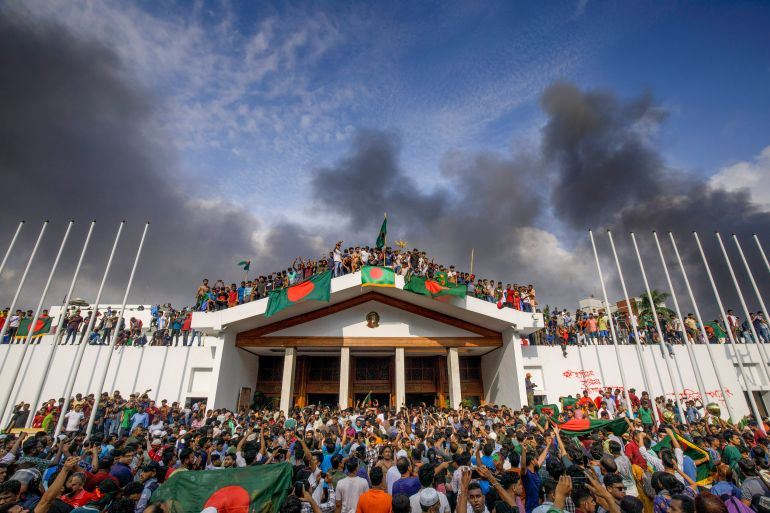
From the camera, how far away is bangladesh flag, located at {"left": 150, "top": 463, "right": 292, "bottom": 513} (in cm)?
492

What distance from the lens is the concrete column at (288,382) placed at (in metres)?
16.8

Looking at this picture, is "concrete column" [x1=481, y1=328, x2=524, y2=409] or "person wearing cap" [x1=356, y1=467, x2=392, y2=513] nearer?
"person wearing cap" [x1=356, y1=467, x2=392, y2=513]

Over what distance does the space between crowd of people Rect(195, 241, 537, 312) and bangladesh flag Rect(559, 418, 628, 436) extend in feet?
25.1

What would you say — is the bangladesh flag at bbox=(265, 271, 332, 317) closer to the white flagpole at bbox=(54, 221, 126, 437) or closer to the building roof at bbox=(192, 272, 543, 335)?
the building roof at bbox=(192, 272, 543, 335)

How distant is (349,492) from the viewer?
15.8ft

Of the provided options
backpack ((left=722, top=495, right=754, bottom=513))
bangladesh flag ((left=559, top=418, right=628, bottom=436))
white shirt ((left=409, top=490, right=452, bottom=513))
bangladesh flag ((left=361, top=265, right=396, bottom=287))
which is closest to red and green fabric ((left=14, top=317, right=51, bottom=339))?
bangladesh flag ((left=361, top=265, right=396, bottom=287))

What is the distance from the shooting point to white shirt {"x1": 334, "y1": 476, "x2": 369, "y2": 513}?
477cm

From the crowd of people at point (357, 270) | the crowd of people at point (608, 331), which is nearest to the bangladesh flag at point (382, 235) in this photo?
the crowd of people at point (357, 270)

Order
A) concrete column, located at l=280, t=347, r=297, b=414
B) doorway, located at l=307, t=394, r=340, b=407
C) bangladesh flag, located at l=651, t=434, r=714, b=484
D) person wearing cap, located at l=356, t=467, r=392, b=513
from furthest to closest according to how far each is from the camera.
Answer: doorway, located at l=307, t=394, r=340, b=407 → concrete column, located at l=280, t=347, r=297, b=414 → bangladesh flag, located at l=651, t=434, r=714, b=484 → person wearing cap, located at l=356, t=467, r=392, b=513

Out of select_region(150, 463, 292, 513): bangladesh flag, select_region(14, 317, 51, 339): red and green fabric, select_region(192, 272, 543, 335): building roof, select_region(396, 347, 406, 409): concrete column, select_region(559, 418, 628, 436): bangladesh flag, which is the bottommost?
select_region(150, 463, 292, 513): bangladesh flag

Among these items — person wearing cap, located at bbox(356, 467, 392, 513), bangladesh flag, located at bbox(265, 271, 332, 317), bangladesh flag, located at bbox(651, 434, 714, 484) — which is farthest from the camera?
bangladesh flag, located at bbox(265, 271, 332, 317)

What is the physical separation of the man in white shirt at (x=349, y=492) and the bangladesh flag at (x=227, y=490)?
1005 millimetres

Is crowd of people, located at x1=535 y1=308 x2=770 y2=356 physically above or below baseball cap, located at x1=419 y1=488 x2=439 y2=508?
above

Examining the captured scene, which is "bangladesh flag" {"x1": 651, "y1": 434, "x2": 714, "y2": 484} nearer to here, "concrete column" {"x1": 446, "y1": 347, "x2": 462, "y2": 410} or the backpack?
the backpack
